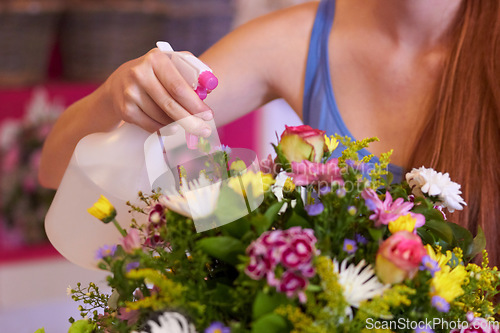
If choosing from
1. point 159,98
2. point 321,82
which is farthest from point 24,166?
point 159,98

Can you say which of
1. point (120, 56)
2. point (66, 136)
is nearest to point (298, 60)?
point (66, 136)

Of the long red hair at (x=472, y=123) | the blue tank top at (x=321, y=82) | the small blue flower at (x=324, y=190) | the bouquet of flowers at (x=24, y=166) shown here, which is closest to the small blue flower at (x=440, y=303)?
the small blue flower at (x=324, y=190)

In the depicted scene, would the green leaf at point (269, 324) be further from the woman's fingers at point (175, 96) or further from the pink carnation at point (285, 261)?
the woman's fingers at point (175, 96)

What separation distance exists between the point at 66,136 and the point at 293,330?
0.60 m

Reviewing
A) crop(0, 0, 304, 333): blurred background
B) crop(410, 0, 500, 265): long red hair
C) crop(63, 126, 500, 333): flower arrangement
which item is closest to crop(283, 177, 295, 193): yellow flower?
crop(63, 126, 500, 333): flower arrangement

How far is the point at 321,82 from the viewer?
1.00 m

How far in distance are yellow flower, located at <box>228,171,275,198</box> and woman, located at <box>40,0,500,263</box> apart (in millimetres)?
294

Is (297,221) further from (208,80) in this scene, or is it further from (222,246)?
(208,80)

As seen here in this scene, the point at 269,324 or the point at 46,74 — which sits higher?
the point at 46,74

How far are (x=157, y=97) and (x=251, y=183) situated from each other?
0.19m

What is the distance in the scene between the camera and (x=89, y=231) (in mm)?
508

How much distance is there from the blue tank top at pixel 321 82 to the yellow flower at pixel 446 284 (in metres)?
0.58

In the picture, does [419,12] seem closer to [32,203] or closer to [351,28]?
[351,28]

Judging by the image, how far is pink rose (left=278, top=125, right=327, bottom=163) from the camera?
1.36 feet
